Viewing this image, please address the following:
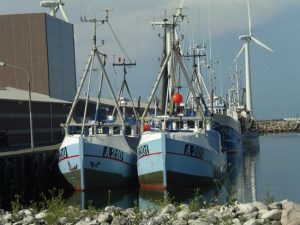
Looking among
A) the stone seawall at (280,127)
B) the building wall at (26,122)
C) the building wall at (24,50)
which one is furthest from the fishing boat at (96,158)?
the stone seawall at (280,127)

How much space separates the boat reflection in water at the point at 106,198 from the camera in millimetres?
39344

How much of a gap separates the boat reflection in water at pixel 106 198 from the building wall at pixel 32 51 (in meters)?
41.1

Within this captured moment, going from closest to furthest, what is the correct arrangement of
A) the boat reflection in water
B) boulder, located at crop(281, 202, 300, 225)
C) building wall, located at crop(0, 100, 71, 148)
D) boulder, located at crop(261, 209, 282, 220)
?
1. boulder, located at crop(281, 202, 300, 225)
2. boulder, located at crop(261, 209, 282, 220)
3. the boat reflection in water
4. building wall, located at crop(0, 100, 71, 148)

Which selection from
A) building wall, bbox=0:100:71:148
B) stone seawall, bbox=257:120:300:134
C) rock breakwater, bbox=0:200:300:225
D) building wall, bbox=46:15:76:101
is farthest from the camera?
stone seawall, bbox=257:120:300:134

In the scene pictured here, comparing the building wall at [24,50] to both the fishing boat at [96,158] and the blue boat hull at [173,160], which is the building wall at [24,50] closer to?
the fishing boat at [96,158]

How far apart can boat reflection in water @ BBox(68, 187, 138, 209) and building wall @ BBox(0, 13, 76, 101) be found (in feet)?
135

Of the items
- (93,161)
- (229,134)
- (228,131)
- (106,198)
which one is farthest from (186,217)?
(229,134)

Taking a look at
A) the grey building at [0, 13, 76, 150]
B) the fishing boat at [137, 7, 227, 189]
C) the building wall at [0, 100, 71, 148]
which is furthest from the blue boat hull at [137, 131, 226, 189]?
the grey building at [0, 13, 76, 150]

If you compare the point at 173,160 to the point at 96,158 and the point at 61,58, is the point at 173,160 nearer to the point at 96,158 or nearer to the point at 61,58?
the point at 96,158

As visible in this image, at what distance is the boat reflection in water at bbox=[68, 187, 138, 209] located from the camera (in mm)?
39344

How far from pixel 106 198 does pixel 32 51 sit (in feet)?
158

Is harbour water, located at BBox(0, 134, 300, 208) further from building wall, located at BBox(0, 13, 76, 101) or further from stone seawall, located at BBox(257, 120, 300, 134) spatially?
stone seawall, located at BBox(257, 120, 300, 134)

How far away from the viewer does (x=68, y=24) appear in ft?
313

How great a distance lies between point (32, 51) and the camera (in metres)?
86.2
